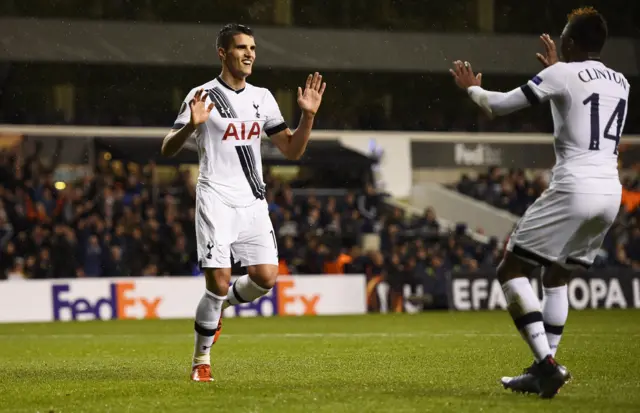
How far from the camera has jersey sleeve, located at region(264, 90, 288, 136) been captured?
8375mm

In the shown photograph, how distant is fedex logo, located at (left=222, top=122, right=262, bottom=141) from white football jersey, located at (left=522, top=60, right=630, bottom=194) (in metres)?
2.20

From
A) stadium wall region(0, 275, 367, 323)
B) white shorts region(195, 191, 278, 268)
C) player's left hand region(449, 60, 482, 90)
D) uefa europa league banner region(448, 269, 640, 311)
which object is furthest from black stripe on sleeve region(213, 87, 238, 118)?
uefa europa league banner region(448, 269, 640, 311)

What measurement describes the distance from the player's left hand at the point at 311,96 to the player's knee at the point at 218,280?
1.26 meters

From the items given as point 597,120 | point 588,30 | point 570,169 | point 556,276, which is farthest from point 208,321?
point 588,30

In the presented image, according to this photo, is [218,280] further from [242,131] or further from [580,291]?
[580,291]

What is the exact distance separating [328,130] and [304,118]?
83.9 ft

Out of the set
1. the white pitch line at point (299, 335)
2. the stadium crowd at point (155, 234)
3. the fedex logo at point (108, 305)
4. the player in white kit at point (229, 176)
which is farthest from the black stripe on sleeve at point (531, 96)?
the stadium crowd at point (155, 234)

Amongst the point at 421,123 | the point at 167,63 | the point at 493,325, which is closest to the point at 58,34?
the point at 167,63

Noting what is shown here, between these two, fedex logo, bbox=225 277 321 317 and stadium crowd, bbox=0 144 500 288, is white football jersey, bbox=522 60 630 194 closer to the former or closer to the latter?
fedex logo, bbox=225 277 321 317

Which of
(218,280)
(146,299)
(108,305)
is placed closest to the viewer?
(218,280)

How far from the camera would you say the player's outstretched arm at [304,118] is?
8117 mm

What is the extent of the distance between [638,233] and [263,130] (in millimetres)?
19290

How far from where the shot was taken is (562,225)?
6754 millimetres

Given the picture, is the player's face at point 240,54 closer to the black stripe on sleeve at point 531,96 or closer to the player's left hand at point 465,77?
the player's left hand at point 465,77
